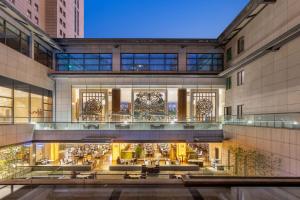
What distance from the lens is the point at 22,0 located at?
148 ft

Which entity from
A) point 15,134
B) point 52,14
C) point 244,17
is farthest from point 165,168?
point 52,14

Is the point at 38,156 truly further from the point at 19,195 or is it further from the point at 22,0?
the point at 22,0

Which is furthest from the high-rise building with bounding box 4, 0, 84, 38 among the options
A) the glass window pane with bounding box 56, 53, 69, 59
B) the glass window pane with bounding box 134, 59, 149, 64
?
the glass window pane with bounding box 134, 59, 149, 64

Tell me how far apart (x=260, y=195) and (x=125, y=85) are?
2676 centimetres

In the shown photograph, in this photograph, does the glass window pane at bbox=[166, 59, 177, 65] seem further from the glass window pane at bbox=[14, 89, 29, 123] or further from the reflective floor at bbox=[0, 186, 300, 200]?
the reflective floor at bbox=[0, 186, 300, 200]

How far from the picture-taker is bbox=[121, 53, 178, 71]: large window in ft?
103

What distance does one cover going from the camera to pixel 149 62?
31453 millimetres

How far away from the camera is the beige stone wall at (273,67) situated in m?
16.2

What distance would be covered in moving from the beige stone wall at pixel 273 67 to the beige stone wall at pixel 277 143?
2.19 metres

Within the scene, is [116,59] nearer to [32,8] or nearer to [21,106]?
[21,106]

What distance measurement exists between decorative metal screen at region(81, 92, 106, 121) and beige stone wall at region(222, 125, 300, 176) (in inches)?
640

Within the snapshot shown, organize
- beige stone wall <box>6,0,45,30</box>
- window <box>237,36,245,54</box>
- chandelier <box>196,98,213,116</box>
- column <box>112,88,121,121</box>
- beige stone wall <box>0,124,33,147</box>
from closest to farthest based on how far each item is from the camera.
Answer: beige stone wall <box>0,124,33,147</box>
window <box>237,36,245,54</box>
column <box>112,88,121,121</box>
chandelier <box>196,98,213,116</box>
beige stone wall <box>6,0,45,30</box>

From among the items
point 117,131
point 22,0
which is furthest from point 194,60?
point 22,0

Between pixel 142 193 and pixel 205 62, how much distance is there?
28.4 metres
